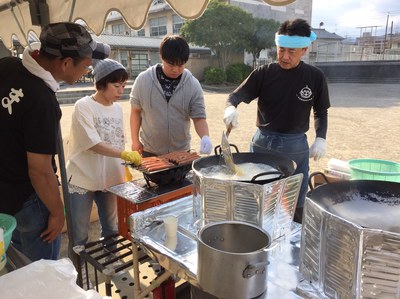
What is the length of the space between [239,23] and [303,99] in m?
21.1

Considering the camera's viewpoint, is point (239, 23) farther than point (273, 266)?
Yes

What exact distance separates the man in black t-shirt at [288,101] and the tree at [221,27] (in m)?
20.1

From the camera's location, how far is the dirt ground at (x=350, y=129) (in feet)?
20.0

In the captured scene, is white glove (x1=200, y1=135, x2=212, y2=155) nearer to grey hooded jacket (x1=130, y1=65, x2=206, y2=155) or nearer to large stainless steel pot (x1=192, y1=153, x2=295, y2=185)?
grey hooded jacket (x1=130, y1=65, x2=206, y2=155)

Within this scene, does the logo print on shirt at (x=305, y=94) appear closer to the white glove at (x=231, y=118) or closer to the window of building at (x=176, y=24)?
the white glove at (x=231, y=118)

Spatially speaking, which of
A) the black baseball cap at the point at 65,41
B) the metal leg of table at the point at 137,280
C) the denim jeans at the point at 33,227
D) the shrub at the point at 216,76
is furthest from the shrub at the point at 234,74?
the metal leg of table at the point at 137,280

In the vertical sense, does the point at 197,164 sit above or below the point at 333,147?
above

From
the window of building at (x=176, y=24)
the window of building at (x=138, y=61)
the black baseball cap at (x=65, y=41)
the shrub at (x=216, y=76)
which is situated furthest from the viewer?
the window of building at (x=176, y=24)

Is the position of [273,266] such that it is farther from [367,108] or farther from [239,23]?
→ [239,23]

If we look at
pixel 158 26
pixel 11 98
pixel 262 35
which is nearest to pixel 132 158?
pixel 11 98

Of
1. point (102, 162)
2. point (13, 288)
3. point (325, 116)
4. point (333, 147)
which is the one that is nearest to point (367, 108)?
point (333, 147)

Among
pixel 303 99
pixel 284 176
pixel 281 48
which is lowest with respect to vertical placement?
pixel 284 176

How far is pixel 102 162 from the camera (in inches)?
87.4

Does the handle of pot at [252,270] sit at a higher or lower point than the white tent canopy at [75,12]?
lower
